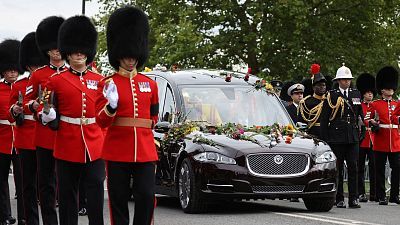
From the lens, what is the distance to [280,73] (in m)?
38.8

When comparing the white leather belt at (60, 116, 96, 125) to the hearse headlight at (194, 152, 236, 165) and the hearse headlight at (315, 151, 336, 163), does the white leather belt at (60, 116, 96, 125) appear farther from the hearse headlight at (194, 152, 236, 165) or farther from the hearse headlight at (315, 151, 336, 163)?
the hearse headlight at (315, 151, 336, 163)

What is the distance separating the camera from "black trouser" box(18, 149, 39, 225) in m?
11.1

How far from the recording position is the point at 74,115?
9.98 m

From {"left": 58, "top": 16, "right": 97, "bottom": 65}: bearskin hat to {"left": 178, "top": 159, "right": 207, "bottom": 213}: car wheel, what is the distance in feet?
11.0

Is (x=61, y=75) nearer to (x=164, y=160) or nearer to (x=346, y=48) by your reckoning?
(x=164, y=160)

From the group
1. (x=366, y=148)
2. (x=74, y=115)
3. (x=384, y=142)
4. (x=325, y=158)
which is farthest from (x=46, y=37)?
(x=366, y=148)

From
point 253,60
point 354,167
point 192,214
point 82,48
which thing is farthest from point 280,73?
point 82,48

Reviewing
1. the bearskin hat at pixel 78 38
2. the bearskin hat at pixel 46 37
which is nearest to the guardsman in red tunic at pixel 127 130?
the bearskin hat at pixel 78 38

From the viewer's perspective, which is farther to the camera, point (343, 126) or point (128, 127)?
point (343, 126)

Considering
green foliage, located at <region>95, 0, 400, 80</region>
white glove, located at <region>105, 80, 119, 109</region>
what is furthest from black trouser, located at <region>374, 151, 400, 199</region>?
green foliage, located at <region>95, 0, 400, 80</region>

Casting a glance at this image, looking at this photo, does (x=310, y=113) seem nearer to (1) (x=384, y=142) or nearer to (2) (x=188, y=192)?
(1) (x=384, y=142)

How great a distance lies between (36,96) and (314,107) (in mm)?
7004

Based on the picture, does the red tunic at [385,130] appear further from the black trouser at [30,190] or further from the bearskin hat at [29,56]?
the black trouser at [30,190]

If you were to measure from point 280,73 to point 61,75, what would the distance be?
95.5 feet
